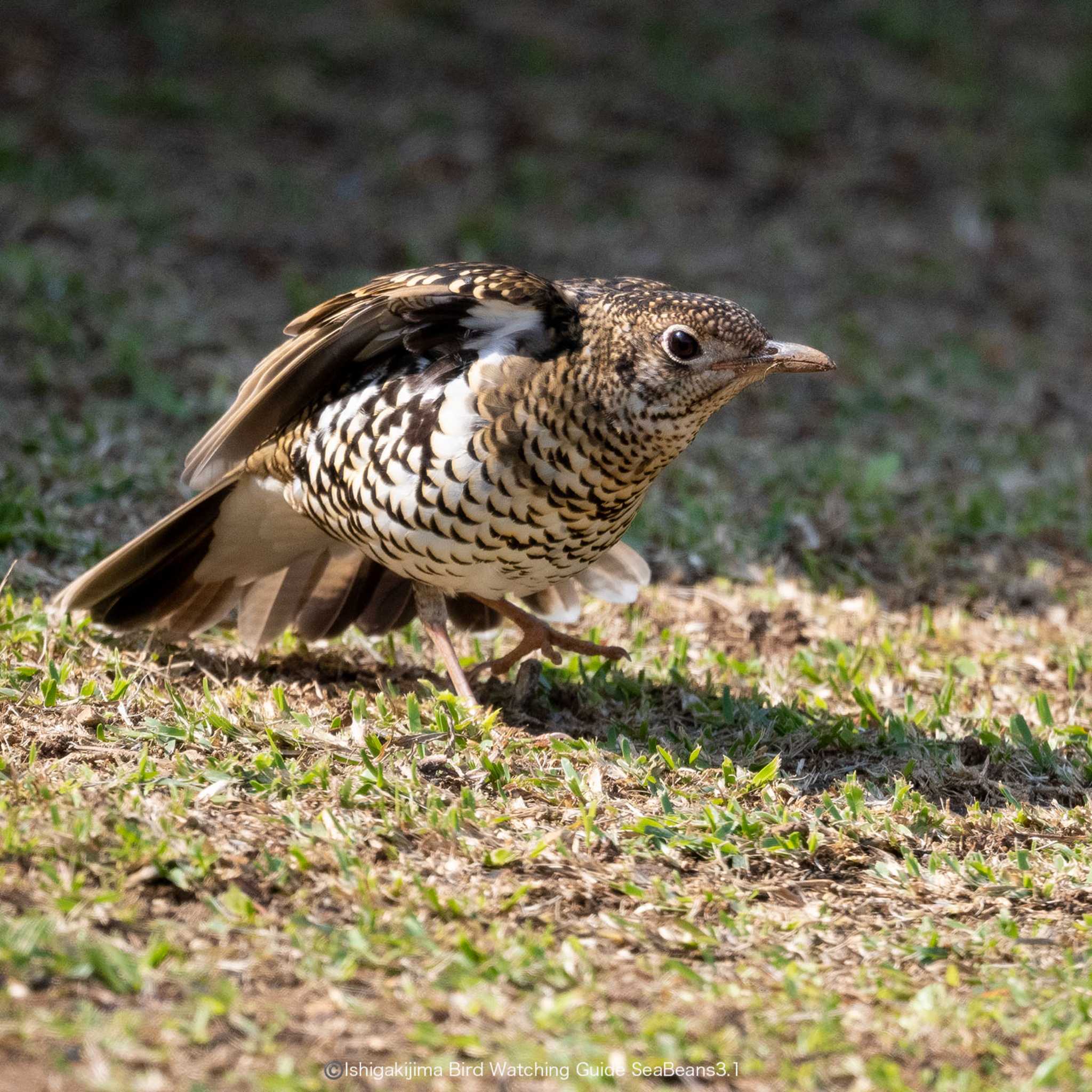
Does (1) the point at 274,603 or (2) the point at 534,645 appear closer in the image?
(2) the point at 534,645

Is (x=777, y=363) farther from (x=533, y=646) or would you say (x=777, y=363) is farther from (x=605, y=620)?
(x=605, y=620)

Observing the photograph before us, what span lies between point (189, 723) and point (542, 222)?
16.9 ft

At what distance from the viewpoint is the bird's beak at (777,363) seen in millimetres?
3604

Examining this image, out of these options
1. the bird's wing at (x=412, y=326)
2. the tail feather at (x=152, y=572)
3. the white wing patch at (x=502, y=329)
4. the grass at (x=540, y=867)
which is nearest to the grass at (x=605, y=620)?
the grass at (x=540, y=867)

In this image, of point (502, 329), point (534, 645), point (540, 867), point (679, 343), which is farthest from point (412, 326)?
point (540, 867)

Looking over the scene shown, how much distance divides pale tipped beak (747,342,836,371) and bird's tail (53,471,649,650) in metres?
0.98

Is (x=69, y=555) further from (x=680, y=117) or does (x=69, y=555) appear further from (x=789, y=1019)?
(x=680, y=117)

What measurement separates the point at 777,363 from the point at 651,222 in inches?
200

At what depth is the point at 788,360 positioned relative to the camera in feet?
11.8

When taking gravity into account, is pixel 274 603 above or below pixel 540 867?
above

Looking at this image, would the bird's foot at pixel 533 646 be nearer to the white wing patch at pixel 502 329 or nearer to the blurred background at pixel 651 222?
the white wing patch at pixel 502 329

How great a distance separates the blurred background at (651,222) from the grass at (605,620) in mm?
32

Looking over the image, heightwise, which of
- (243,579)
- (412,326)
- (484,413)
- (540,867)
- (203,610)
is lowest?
(540,867)

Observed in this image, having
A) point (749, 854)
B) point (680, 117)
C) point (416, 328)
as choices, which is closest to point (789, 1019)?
point (749, 854)
